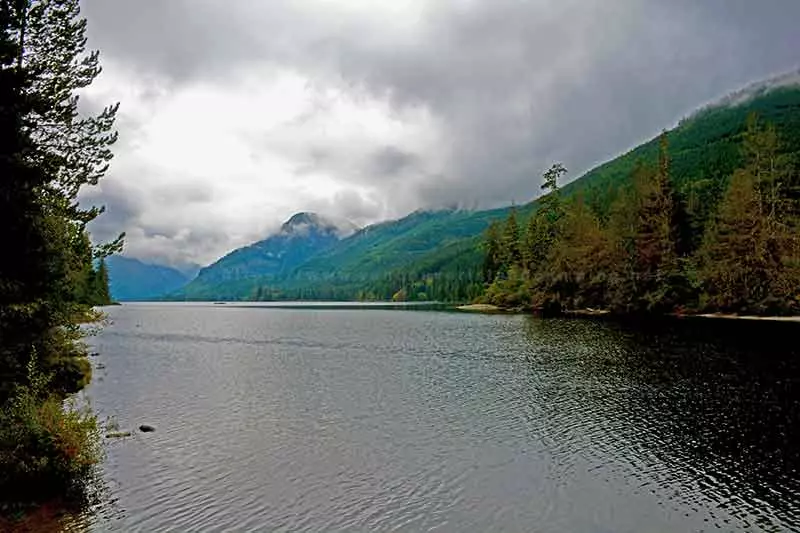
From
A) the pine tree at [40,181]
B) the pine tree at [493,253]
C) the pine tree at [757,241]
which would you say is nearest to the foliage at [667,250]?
the pine tree at [757,241]

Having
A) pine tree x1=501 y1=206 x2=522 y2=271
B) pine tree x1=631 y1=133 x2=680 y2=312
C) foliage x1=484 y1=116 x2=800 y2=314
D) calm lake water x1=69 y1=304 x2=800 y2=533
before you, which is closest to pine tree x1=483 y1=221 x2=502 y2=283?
pine tree x1=501 y1=206 x2=522 y2=271

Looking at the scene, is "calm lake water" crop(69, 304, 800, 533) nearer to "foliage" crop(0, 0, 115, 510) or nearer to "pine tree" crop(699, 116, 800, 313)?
"foliage" crop(0, 0, 115, 510)

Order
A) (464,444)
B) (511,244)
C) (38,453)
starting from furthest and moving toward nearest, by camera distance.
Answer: (511,244) → (464,444) → (38,453)

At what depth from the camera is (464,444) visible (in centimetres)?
2706

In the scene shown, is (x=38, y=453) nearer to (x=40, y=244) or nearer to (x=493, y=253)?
(x=40, y=244)

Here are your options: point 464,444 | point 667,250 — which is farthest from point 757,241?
point 464,444

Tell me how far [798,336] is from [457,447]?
2277 inches

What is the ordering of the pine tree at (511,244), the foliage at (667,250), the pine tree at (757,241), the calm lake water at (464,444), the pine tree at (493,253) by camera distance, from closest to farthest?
the calm lake water at (464,444), the pine tree at (757,241), the foliage at (667,250), the pine tree at (511,244), the pine tree at (493,253)

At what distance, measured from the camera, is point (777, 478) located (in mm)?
21391

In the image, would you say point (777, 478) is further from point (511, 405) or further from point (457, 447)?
point (511, 405)

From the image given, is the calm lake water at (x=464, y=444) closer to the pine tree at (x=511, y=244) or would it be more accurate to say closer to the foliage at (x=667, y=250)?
the foliage at (x=667, y=250)

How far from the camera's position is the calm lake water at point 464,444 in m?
18.9

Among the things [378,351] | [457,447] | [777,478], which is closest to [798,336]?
[378,351]

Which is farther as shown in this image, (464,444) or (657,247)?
(657,247)
